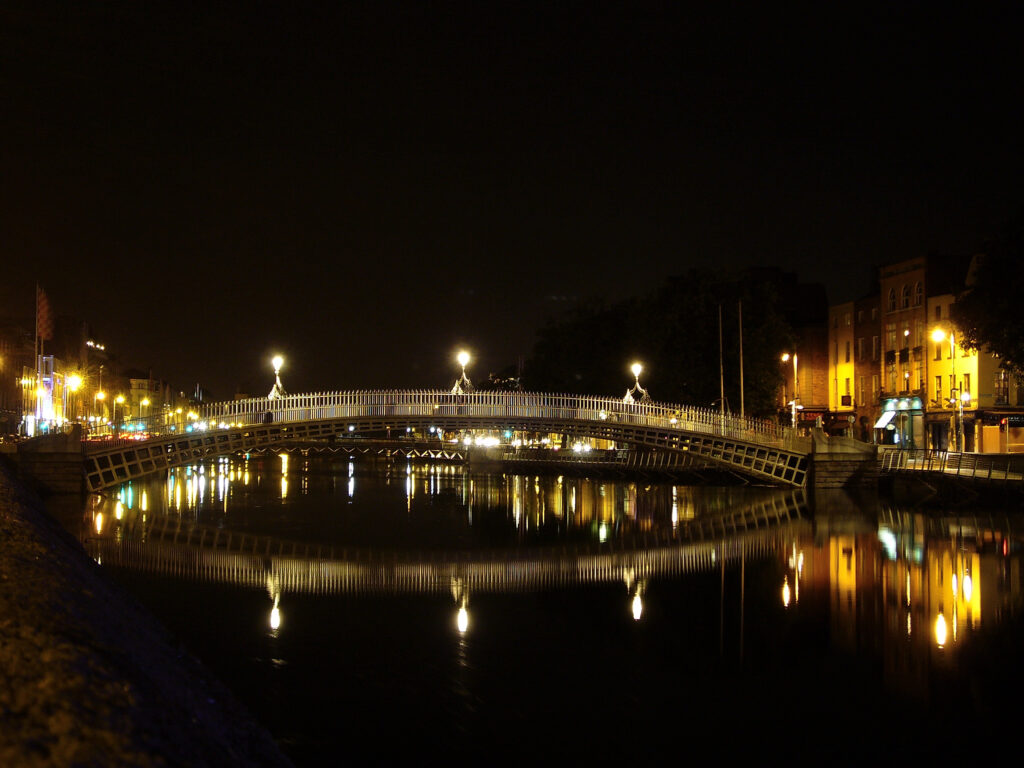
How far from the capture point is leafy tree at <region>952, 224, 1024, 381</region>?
144 ft

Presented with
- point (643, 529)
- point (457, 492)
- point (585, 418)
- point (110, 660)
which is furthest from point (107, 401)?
point (110, 660)

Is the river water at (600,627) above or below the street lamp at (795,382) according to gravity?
below

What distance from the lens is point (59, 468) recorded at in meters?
44.4

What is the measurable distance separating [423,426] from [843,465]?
20926 mm

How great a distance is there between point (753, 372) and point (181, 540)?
4311 cm

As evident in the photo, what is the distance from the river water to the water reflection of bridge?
0.15 meters

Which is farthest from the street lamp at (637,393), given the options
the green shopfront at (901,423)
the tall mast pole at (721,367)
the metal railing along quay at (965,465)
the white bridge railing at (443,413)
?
the green shopfront at (901,423)

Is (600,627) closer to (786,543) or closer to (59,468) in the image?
(786,543)

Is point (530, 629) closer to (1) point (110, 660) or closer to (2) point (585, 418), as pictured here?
(1) point (110, 660)

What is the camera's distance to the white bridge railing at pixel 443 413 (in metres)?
48.2

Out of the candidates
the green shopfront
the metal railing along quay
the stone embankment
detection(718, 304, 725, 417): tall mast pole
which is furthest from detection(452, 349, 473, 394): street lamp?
the stone embankment

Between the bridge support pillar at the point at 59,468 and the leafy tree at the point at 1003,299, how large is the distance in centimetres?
3962

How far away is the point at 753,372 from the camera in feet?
222

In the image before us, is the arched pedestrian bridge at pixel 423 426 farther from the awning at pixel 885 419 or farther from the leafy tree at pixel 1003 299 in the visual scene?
→ the awning at pixel 885 419
